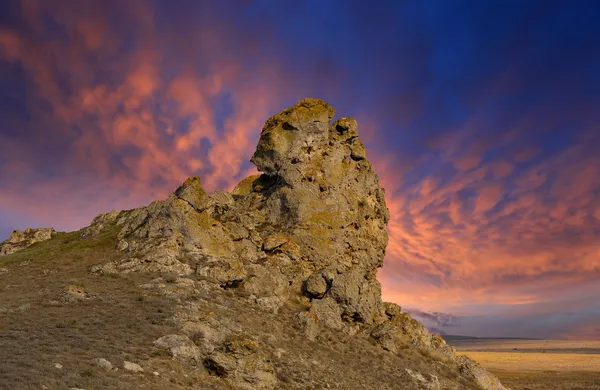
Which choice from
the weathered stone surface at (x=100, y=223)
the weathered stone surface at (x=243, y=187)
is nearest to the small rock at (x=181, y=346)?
the weathered stone surface at (x=100, y=223)

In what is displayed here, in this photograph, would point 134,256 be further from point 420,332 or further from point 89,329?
point 420,332

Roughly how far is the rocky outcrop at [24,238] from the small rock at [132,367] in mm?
57810

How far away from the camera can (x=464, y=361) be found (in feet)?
165

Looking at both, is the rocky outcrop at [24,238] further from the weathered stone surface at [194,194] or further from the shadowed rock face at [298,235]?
the weathered stone surface at [194,194]

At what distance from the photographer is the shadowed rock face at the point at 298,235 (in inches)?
1799

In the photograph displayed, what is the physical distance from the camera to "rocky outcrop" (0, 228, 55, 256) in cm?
6650

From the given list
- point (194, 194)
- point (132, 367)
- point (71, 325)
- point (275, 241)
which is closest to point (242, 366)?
point (132, 367)

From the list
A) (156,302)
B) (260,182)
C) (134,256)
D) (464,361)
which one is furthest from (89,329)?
(464,361)

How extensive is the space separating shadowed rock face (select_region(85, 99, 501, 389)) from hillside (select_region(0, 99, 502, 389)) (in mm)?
213

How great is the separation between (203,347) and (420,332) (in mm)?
34127

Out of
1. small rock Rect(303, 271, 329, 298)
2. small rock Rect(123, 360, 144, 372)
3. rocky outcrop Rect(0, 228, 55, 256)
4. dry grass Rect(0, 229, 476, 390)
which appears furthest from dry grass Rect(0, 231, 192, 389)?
rocky outcrop Rect(0, 228, 55, 256)

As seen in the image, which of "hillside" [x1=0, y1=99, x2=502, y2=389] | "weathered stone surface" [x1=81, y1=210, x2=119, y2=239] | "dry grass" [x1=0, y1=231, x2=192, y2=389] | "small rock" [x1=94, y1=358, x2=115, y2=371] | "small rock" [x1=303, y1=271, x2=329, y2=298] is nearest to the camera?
"dry grass" [x1=0, y1=231, x2=192, y2=389]

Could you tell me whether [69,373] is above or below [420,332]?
below

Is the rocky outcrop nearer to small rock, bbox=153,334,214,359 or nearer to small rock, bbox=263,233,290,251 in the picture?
small rock, bbox=263,233,290,251
